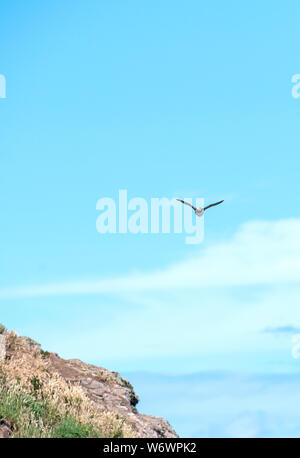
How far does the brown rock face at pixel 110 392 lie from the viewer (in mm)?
28078

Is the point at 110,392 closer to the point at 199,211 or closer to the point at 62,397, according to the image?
the point at 62,397

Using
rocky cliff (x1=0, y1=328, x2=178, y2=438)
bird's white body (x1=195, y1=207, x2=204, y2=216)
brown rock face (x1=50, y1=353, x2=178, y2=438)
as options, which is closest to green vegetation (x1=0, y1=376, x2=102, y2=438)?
rocky cliff (x1=0, y1=328, x2=178, y2=438)

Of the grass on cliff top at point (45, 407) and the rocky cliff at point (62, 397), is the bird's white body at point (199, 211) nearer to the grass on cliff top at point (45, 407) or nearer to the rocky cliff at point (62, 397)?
the rocky cliff at point (62, 397)

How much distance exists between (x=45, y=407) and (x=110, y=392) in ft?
20.3

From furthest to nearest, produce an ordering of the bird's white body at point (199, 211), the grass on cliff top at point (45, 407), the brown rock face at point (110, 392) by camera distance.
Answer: the bird's white body at point (199, 211) → the brown rock face at point (110, 392) → the grass on cliff top at point (45, 407)

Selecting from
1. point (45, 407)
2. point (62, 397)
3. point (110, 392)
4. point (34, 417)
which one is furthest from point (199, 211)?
point (34, 417)

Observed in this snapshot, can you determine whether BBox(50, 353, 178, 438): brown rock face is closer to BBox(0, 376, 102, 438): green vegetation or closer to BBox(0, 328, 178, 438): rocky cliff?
BBox(0, 328, 178, 438): rocky cliff

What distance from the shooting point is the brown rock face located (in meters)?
28.1

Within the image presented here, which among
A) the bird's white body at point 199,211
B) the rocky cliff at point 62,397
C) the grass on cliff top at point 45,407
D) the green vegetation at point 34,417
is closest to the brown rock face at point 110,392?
the rocky cliff at point 62,397
